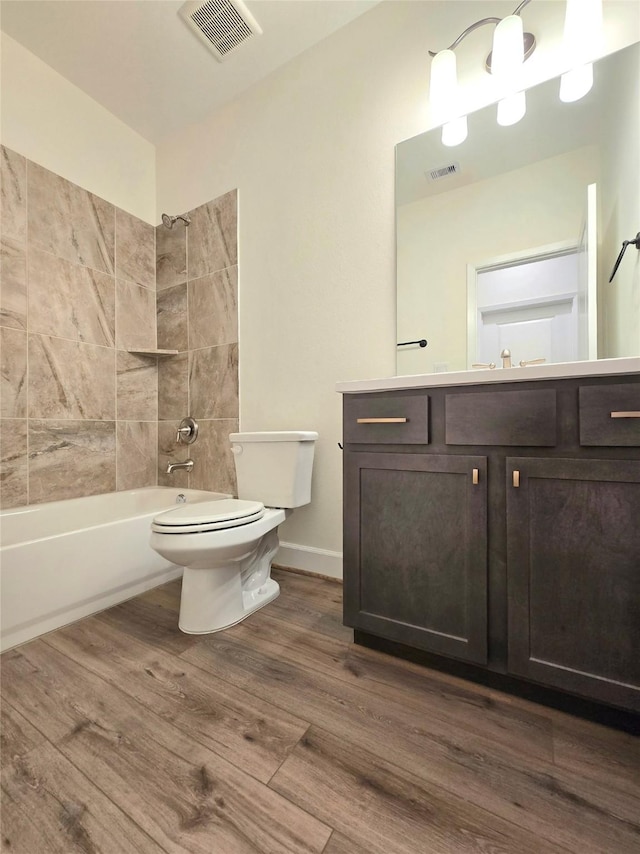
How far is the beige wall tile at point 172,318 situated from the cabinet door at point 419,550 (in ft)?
5.45

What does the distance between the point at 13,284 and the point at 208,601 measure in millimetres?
1837

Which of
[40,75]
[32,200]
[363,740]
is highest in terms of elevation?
[40,75]

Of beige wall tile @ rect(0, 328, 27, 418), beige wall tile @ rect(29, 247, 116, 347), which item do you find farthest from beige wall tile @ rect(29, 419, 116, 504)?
beige wall tile @ rect(29, 247, 116, 347)

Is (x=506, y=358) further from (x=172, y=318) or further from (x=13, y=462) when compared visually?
(x=13, y=462)

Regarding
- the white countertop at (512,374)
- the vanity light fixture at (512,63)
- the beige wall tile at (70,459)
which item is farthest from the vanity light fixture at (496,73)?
the beige wall tile at (70,459)

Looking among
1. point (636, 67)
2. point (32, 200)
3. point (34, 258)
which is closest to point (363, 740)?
point (636, 67)

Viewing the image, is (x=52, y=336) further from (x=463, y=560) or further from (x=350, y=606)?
(x=463, y=560)

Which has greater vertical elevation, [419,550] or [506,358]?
[506,358]

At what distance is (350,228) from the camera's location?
1767 mm

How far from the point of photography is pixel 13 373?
1.82 meters

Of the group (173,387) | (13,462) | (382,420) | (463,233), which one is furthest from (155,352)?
(463,233)

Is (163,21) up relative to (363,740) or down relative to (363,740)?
up

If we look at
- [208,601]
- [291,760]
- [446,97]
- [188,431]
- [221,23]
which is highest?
[221,23]

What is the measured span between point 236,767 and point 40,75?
3.13 metres
